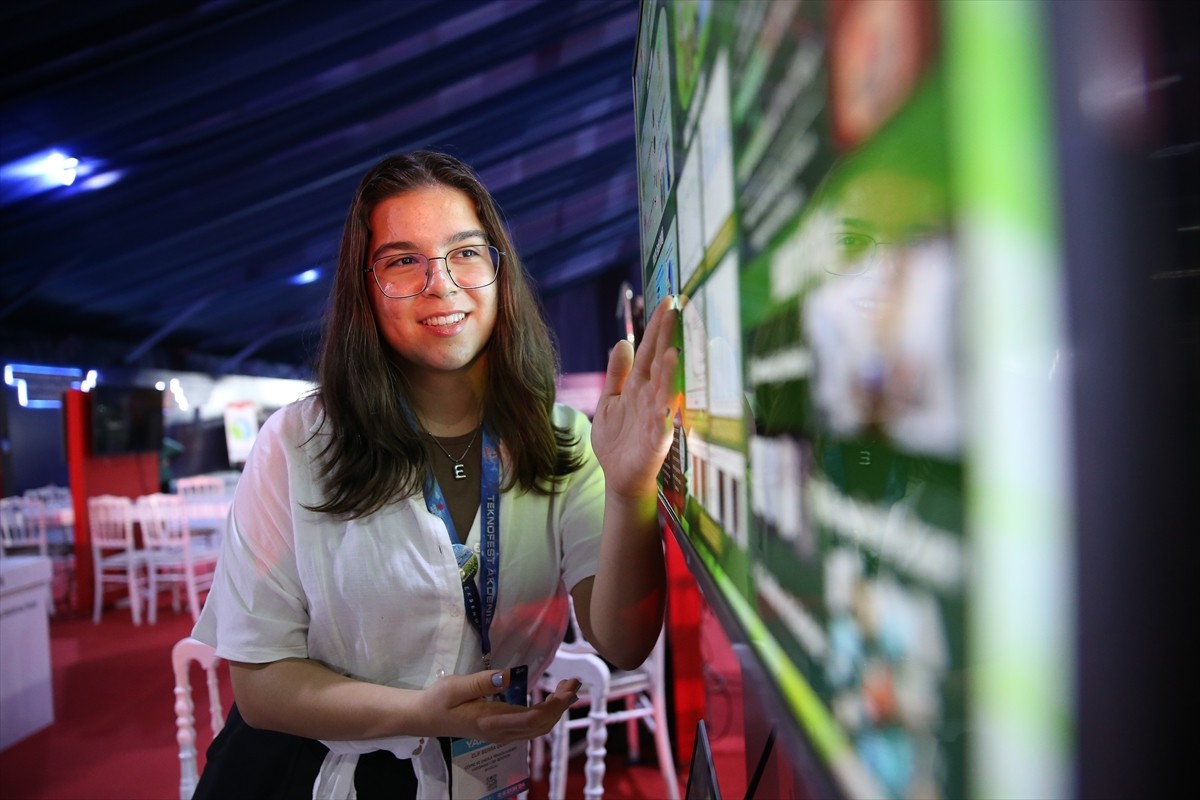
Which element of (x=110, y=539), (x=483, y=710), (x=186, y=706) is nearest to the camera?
(x=483, y=710)

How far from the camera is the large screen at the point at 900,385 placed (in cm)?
20

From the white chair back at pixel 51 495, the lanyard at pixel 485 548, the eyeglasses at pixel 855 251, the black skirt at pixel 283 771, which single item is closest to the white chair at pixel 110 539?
the white chair back at pixel 51 495

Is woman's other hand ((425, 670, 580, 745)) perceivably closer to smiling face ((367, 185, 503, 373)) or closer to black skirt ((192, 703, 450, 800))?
black skirt ((192, 703, 450, 800))

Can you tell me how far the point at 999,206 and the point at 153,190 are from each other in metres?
6.46

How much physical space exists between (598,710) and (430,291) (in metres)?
A: 1.32

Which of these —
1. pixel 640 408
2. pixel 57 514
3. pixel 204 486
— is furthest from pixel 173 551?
pixel 640 408

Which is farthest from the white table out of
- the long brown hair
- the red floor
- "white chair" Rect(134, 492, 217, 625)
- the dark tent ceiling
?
the long brown hair

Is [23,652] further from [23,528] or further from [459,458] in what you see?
[23,528]

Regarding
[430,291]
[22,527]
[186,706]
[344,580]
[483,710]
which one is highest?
[430,291]

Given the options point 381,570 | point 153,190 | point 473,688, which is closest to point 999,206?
point 473,688

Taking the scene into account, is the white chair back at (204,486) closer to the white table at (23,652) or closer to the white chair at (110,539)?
the white chair at (110,539)

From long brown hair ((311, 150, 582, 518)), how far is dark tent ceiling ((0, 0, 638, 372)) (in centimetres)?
21

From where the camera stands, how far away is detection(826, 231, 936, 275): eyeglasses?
0.92 ft

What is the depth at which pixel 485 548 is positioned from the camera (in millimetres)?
1140
